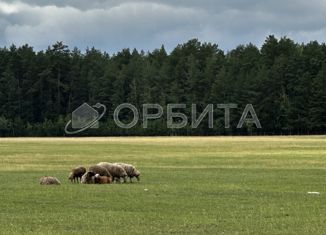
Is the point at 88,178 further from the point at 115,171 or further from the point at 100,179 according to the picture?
the point at 115,171

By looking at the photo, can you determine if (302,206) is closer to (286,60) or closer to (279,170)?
(279,170)

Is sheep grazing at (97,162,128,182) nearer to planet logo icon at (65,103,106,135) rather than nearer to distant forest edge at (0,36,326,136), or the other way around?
distant forest edge at (0,36,326,136)

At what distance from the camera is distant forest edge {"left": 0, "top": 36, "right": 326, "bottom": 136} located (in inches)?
5856

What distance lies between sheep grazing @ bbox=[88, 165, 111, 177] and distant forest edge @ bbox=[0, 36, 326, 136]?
4536 inches

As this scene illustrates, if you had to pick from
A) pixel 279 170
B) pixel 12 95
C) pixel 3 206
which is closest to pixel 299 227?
pixel 3 206

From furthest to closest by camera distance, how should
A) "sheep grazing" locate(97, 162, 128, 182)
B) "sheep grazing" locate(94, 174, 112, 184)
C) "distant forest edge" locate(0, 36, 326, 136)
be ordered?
"distant forest edge" locate(0, 36, 326, 136) → "sheep grazing" locate(97, 162, 128, 182) → "sheep grazing" locate(94, 174, 112, 184)

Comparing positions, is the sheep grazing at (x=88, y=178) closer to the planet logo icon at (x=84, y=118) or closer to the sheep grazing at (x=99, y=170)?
the sheep grazing at (x=99, y=170)

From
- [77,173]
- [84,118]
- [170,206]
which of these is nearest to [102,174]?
[77,173]

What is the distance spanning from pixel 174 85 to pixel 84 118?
23259 millimetres

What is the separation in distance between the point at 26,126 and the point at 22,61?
22.9 metres

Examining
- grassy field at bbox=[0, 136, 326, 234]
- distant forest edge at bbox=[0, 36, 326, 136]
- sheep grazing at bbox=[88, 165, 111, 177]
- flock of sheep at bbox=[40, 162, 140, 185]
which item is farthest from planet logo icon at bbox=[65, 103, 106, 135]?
sheep grazing at bbox=[88, 165, 111, 177]

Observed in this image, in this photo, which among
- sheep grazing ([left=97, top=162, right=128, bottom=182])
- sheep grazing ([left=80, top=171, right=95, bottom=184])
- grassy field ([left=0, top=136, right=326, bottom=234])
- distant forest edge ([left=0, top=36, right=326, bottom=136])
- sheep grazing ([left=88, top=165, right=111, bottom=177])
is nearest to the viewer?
grassy field ([left=0, top=136, right=326, bottom=234])

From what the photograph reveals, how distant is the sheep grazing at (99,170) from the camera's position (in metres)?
32.5

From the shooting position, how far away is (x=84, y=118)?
16725cm
